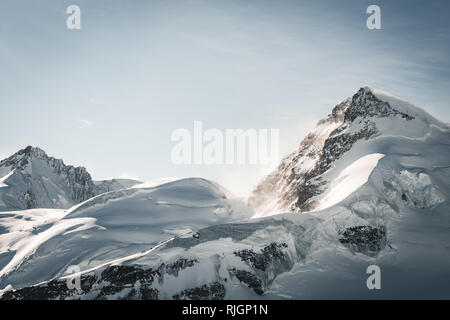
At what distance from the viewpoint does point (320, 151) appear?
12444cm

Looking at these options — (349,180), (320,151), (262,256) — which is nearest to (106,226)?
(262,256)

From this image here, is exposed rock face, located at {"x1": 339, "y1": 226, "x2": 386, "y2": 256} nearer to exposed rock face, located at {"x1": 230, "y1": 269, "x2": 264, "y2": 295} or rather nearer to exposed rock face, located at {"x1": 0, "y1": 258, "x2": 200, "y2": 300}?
exposed rock face, located at {"x1": 230, "y1": 269, "x2": 264, "y2": 295}

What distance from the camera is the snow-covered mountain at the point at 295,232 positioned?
7662 cm

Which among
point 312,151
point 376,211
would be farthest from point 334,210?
point 312,151

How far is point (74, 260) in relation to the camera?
9975 cm

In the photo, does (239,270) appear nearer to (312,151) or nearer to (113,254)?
(113,254)

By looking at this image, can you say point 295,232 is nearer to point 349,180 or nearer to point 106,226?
point 349,180

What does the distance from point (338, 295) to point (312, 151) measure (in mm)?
63019

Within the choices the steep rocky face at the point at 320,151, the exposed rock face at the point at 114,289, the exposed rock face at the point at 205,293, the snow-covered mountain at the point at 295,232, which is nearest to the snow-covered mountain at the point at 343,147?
the steep rocky face at the point at 320,151

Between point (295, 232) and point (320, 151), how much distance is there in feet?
138

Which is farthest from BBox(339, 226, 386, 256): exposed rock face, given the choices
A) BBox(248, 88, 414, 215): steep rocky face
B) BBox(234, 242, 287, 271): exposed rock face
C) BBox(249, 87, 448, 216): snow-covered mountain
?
BBox(234, 242, 287, 271): exposed rock face

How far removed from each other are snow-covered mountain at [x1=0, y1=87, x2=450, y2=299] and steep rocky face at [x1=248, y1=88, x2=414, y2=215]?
18.9 inches

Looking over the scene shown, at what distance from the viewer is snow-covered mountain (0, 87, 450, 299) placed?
251 feet
